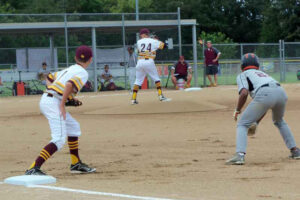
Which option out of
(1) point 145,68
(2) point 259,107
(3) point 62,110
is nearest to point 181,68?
(1) point 145,68

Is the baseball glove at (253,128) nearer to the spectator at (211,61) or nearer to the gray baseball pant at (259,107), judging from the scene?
the gray baseball pant at (259,107)

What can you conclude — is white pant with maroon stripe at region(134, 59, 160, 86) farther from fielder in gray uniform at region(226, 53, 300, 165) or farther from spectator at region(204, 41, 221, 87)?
spectator at region(204, 41, 221, 87)

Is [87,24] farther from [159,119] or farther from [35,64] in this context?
[159,119]

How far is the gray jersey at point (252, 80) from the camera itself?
28.6ft

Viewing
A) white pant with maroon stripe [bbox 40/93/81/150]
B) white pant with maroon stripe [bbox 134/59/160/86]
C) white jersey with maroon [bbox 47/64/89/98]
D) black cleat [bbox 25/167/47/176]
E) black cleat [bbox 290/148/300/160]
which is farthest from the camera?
white pant with maroon stripe [bbox 134/59/160/86]

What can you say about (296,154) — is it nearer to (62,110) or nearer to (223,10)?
(62,110)

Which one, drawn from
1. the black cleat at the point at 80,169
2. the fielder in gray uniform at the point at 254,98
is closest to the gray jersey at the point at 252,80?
the fielder in gray uniform at the point at 254,98

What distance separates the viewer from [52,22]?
2659 cm

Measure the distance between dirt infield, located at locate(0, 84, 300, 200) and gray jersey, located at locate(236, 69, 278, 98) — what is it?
1.06 m

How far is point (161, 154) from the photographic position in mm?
10086

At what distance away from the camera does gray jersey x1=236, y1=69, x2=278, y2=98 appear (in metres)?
8.73

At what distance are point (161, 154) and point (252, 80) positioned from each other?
2.11m

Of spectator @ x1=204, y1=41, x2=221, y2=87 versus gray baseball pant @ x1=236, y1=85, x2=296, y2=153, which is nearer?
gray baseball pant @ x1=236, y1=85, x2=296, y2=153

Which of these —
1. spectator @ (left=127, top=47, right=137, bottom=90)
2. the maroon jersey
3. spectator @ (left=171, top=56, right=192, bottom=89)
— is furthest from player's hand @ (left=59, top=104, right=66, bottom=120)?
spectator @ (left=127, top=47, right=137, bottom=90)
